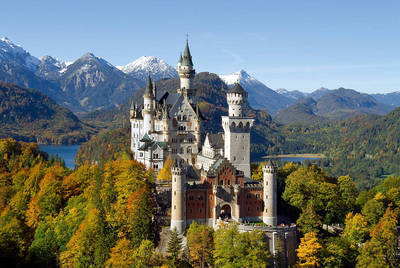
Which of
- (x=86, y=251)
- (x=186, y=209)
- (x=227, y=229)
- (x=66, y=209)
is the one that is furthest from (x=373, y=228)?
(x=66, y=209)

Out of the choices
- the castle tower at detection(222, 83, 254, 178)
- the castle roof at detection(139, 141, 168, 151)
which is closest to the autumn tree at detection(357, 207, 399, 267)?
the castle tower at detection(222, 83, 254, 178)

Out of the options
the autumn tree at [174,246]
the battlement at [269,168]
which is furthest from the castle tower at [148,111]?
the autumn tree at [174,246]

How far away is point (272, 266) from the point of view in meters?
69.0

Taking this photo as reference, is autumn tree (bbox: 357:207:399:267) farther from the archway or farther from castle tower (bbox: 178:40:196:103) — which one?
castle tower (bbox: 178:40:196:103)

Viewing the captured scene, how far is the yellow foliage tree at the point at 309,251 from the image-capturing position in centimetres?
6775

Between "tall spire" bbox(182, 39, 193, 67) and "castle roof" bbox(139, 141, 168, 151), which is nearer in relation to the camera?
"castle roof" bbox(139, 141, 168, 151)

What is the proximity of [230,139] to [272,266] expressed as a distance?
26715mm

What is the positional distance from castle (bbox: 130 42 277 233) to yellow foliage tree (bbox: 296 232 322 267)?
751 centimetres

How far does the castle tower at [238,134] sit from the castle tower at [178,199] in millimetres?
16966

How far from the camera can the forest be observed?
222 ft

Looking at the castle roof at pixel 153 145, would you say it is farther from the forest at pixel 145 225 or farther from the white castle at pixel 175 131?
the forest at pixel 145 225

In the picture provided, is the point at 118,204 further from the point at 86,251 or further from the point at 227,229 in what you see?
the point at 227,229

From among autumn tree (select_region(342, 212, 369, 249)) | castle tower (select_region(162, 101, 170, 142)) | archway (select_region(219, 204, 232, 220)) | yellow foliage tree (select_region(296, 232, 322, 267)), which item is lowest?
yellow foliage tree (select_region(296, 232, 322, 267))

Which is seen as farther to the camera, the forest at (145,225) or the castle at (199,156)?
the castle at (199,156)
